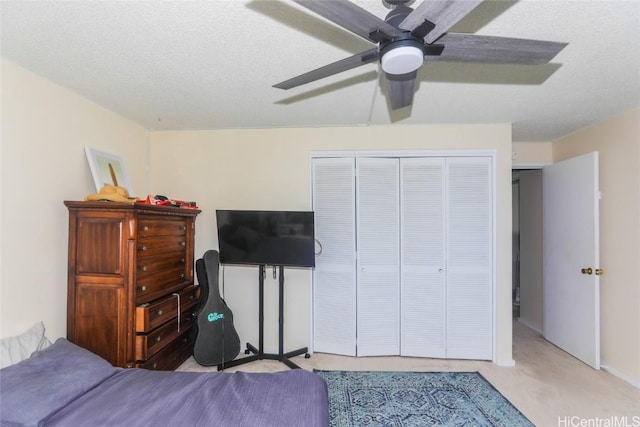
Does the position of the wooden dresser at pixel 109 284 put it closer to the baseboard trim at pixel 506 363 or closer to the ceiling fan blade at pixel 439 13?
the ceiling fan blade at pixel 439 13

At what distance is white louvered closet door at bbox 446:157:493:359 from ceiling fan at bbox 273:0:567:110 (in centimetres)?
196

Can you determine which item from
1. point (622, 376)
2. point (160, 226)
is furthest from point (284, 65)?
point (622, 376)

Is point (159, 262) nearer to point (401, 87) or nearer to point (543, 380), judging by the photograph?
point (401, 87)

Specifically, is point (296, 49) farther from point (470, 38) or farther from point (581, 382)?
point (581, 382)

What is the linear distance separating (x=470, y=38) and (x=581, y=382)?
10.6 feet

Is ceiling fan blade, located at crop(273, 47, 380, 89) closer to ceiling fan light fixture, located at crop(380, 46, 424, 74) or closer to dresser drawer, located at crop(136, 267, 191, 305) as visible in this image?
ceiling fan light fixture, located at crop(380, 46, 424, 74)

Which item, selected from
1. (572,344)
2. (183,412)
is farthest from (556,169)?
(183,412)

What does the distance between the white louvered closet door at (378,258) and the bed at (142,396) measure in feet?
4.85

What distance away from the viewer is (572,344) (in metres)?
3.16

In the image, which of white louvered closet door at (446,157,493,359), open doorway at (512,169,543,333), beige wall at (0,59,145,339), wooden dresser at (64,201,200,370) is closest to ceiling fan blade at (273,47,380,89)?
wooden dresser at (64,201,200,370)

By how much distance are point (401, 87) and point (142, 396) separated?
214 cm

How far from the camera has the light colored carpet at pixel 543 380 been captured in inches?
87.3

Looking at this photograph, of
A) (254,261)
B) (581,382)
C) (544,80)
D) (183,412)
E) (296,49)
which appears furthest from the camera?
(254,261)

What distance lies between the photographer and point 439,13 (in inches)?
37.5
